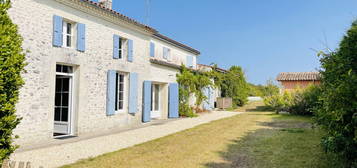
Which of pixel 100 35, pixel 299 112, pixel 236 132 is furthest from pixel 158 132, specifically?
pixel 299 112

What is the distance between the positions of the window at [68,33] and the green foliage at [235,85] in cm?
1464

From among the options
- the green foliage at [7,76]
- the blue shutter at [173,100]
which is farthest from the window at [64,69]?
the blue shutter at [173,100]

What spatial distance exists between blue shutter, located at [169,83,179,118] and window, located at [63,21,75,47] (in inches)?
249

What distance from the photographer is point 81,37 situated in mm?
8617

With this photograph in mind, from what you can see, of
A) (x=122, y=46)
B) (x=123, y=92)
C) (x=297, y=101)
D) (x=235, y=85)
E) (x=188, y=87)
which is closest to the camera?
(x=123, y=92)

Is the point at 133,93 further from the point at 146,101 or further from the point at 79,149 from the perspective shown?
the point at 79,149

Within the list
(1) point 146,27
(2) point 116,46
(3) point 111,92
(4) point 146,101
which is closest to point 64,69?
(3) point 111,92

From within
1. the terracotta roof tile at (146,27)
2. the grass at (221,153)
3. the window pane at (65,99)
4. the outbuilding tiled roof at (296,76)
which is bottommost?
the grass at (221,153)

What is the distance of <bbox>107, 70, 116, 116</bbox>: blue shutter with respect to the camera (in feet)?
31.5

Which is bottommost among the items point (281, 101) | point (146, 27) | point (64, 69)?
point (281, 101)

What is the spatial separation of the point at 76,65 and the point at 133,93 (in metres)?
3.10

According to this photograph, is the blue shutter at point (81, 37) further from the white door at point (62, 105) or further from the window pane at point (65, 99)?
the window pane at point (65, 99)

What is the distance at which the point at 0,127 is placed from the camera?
3.32 meters

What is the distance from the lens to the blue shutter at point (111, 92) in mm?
9616
